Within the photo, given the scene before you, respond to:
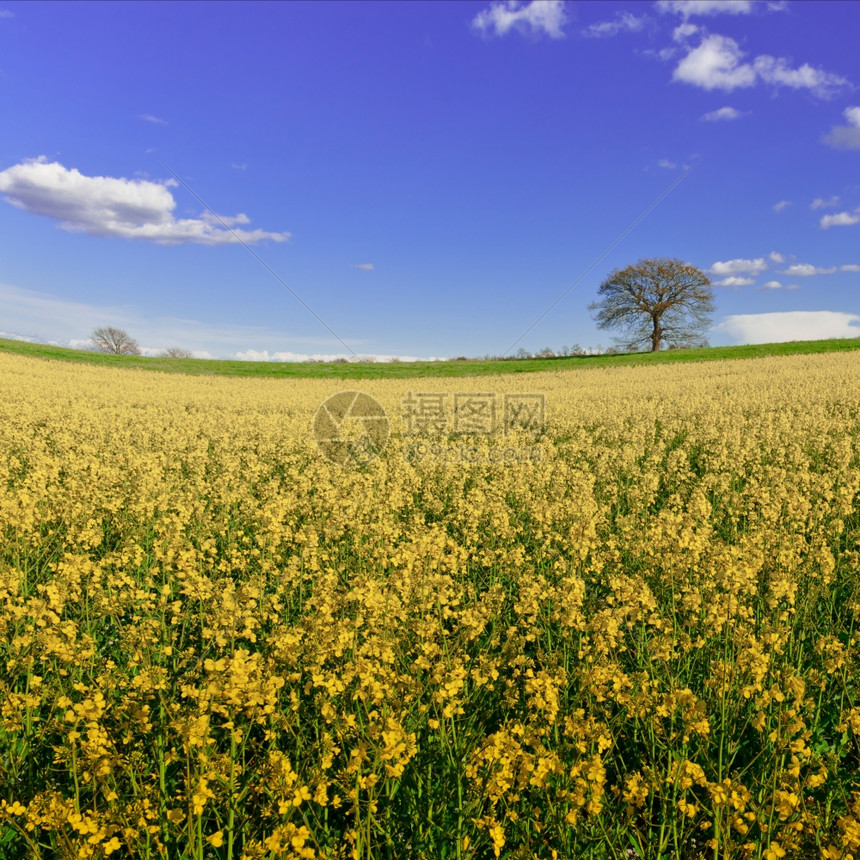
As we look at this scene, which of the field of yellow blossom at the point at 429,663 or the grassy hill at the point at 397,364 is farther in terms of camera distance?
the grassy hill at the point at 397,364

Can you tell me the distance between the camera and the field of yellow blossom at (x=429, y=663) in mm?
2988

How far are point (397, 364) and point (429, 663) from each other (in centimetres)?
4835

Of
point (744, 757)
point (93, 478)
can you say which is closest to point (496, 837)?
point (744, 757)

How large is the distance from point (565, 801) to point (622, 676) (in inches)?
34.6
